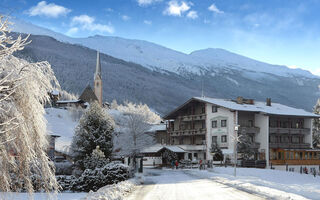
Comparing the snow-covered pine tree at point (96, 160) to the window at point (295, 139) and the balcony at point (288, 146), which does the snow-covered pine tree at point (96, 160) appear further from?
the window at point (295, 139)

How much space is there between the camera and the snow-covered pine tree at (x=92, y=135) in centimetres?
4747

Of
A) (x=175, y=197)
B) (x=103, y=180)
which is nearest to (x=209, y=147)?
(x=103, y=180)

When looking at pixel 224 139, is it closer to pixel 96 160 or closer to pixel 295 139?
pixel 295 139

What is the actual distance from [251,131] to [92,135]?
30092 mm

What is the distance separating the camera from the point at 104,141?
157 ft

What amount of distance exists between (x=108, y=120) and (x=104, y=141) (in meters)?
2.93

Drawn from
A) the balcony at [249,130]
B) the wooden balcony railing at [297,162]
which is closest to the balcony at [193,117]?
the balcony at [249,130]

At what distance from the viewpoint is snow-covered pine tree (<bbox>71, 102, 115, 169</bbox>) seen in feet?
156

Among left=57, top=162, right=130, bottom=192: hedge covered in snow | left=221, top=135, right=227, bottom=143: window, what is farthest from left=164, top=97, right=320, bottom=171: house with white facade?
left=57, top=162, right=130, bottom=192: hedge covered in snow

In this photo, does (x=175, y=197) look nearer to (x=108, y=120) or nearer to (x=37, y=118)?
(x=37, y=118)

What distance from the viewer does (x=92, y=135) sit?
47.5 meters

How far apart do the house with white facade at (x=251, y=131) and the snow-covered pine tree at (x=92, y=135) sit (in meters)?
22.3

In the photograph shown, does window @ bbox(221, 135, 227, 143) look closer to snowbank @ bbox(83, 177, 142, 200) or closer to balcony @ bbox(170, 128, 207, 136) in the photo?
balcony @ bbox(170, 128, 207, 136)

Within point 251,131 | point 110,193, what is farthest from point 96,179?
point 251,131
